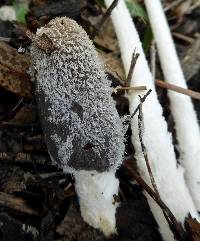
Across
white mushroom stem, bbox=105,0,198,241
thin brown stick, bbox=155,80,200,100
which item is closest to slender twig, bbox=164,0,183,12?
thin brown stick, bbox=155,80,200,100

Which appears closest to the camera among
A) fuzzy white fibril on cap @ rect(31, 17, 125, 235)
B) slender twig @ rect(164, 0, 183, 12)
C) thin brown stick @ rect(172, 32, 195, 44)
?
fuzzy white fibril on cap @ rect(31, 17, 125, 235)

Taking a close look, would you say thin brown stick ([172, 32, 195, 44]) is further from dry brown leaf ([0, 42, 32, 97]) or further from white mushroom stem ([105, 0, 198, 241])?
dry brown leaf ([0, 42, 32, 97])

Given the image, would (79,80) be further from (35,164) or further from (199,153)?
(199,153)

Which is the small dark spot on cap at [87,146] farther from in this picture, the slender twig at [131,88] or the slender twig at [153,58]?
the slender twig at [153,58]

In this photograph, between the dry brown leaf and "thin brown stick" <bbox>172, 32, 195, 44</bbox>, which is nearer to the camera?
the dry brown leaf

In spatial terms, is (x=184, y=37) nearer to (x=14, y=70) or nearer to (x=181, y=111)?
(x=181, y=111)

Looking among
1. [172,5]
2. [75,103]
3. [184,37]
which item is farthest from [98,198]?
[172,5]

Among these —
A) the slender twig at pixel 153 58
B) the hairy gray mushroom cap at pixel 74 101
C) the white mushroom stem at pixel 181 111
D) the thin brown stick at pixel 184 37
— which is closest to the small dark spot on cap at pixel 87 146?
the hairy gray mushroom cap at pixel 74 101
